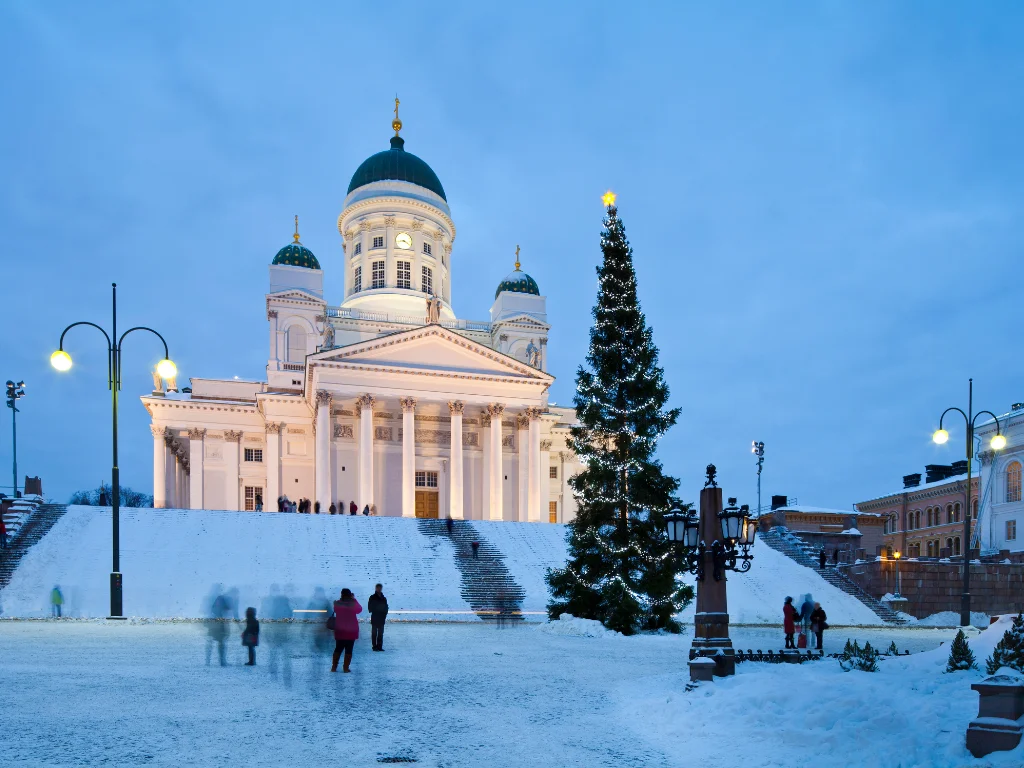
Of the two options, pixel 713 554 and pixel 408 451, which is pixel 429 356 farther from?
pixel 713 554

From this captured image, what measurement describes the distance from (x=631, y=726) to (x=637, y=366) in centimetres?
1569

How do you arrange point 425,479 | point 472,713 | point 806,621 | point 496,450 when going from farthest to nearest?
point 425,479 → point 496,450 → point 806,621 → point 472,713

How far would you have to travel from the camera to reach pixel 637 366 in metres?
24.6

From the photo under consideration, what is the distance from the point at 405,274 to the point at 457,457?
2226cm

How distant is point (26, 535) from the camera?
3084cm

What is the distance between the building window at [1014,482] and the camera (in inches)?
2163

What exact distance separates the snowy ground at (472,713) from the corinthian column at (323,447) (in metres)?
31.1

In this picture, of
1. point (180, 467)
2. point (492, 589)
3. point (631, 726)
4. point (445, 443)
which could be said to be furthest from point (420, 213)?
point (631, 726)

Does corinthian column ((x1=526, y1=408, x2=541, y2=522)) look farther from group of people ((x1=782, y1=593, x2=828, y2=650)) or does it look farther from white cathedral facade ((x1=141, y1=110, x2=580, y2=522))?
group of people ((x1=782, y1=593, x2=828, y2=650))

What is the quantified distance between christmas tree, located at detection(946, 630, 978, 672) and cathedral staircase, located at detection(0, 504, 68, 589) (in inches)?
1090

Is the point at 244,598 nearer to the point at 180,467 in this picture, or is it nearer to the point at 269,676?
the point at 269,676

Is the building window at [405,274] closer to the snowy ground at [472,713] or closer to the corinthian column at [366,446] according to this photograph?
the corinthian column at [366,446]

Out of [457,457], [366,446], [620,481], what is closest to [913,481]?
[457,457]

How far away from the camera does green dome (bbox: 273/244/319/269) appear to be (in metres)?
60.8
